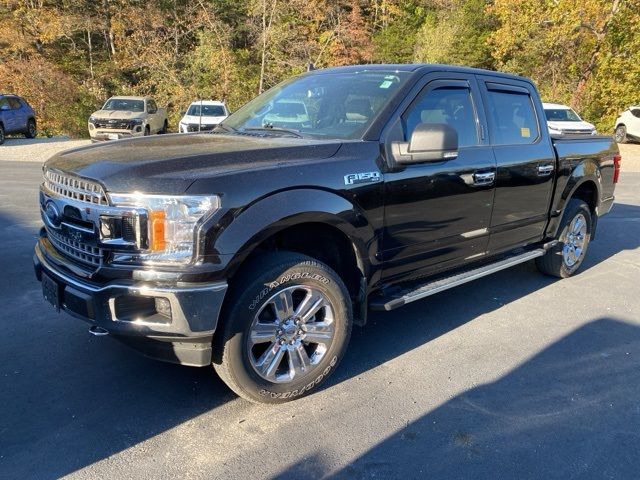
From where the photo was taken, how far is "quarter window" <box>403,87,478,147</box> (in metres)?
3.78

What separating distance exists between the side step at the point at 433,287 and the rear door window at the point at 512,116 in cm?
103

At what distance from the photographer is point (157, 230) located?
2619 mm

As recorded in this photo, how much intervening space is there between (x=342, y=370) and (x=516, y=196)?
87.7 inches

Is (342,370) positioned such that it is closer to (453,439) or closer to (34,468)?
(453,439)

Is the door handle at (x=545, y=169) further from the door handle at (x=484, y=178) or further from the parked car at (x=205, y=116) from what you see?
the parked car at (x=205, y=116)

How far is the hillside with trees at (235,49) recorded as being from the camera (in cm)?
2759

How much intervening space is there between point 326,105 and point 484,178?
1.35 meters

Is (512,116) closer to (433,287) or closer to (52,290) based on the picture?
(433,287)

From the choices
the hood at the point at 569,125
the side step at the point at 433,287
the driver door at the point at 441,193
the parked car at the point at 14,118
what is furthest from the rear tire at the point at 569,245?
the parked car at the point at 14,118

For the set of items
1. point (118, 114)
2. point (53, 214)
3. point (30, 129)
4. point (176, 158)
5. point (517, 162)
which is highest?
point (176, 158)

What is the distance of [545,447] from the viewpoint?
2.84 metres

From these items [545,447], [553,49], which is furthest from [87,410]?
[553,49]

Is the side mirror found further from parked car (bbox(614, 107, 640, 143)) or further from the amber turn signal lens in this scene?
parked car (bbox(614, 107, 640, 143))

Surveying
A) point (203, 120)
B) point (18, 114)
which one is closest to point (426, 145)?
point (203, 120)
